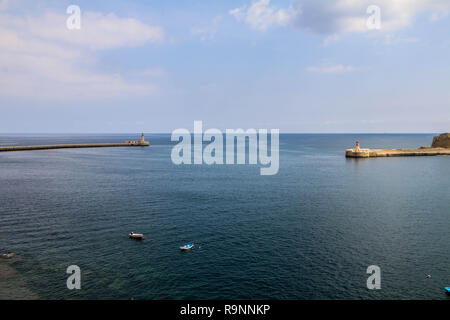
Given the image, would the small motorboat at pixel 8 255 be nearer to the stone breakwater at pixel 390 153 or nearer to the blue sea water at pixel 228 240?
the blue sea water at pixel 228 240

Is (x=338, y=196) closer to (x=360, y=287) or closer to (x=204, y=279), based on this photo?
(x=360, y=287)

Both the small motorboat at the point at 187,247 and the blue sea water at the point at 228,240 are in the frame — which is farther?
the small motorboat at the point at 187,247

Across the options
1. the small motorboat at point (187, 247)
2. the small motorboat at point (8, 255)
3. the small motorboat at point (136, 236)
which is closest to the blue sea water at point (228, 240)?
the small motorboat at point (187, 247)

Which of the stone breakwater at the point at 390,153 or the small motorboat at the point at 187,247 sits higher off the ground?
the stone breakwater at the point at 390,153

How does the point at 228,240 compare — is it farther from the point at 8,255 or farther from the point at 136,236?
Result: the point at 8,255

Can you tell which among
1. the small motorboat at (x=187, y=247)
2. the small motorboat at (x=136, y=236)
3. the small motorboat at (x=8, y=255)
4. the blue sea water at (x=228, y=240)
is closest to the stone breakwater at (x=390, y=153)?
the blue sea water at (x=228, y=240)

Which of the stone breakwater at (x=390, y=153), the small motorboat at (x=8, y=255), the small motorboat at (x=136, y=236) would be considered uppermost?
the stone breakwater at (x=390, y=153)

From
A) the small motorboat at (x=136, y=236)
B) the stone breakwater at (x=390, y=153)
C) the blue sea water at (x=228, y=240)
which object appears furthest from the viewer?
the stone breakwater at (x=390, y=153)

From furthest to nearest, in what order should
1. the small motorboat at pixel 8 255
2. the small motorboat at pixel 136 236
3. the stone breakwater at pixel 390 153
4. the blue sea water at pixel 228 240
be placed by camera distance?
the stone breakwater at pixel 390 153 < the small motorboat at pixel 136 236 < the small motorboat at pixel 8 255 < the blue sea water at pixel 228 240

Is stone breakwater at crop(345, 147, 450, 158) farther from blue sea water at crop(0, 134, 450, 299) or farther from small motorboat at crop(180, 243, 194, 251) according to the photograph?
small motorboat at crop(180, 243, 194, 251)

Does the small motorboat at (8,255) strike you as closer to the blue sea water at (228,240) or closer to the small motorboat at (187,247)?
the blue sea water at (228,240)

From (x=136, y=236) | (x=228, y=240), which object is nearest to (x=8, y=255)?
(x=136, y=236)
